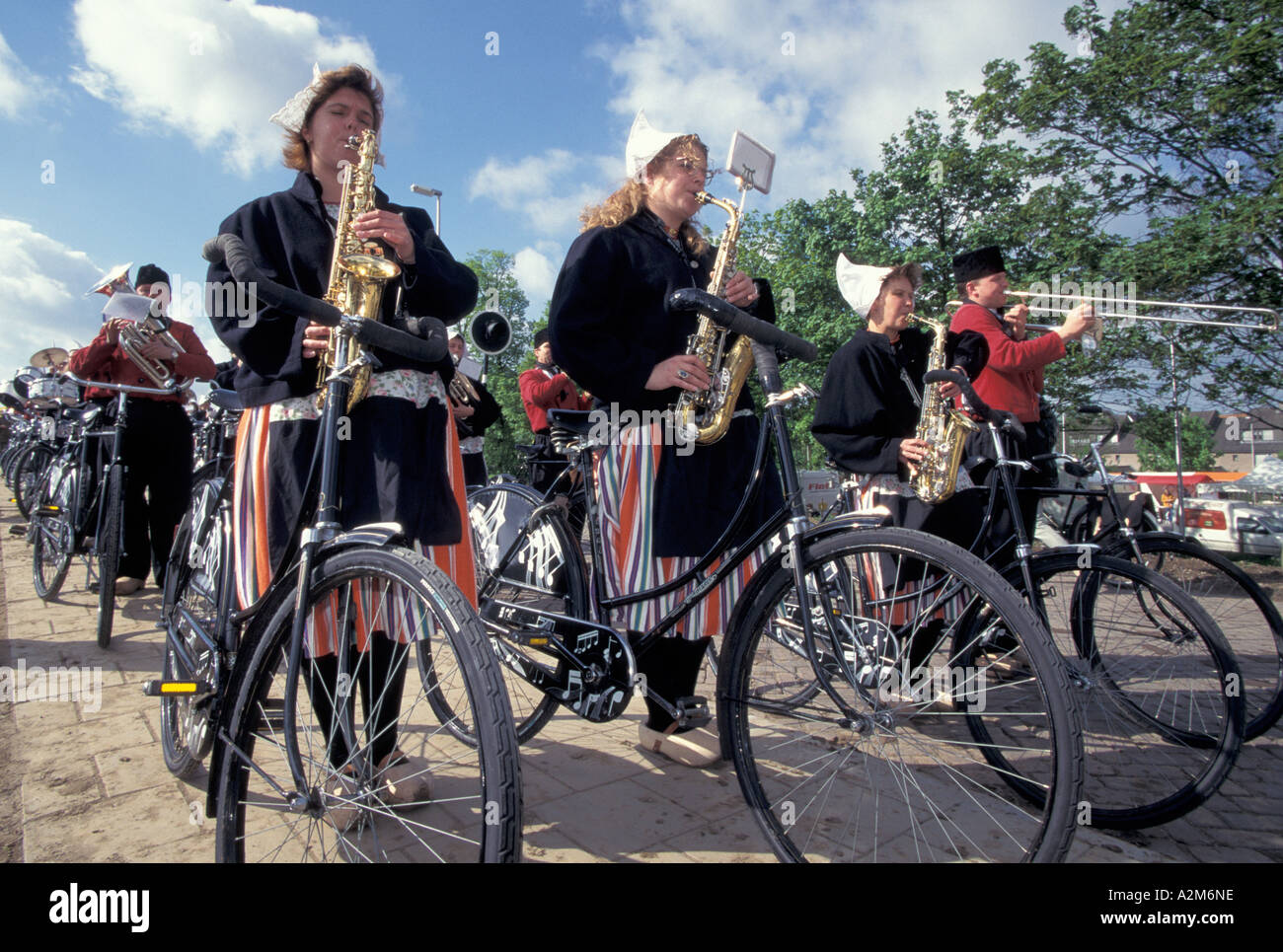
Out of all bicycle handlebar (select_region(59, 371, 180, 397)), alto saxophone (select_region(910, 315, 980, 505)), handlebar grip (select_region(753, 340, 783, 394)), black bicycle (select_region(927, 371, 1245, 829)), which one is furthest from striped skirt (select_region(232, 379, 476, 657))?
bicycle handlebar (select_region(59, 371, 180, 397))

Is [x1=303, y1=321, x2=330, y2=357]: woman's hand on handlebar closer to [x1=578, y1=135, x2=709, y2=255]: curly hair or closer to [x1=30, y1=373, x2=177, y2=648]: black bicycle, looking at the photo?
[x1=578, y1=135, x2=709, y2=255]: curly hair

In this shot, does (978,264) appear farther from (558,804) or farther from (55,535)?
(55,535)

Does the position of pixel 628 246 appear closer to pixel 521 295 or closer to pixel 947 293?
pixel 947 293

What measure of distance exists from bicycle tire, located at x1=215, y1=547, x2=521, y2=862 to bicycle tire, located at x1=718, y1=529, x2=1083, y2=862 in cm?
79

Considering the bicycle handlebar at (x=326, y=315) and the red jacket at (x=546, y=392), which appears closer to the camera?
the bicycle handlebar at (x=326, y=315)

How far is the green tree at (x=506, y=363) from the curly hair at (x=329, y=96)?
39.8m

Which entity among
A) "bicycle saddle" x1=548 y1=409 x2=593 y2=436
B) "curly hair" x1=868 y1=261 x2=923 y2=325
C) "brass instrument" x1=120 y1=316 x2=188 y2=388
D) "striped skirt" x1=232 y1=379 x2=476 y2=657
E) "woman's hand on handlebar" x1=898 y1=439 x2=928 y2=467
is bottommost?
"striped skirt" x1=232 y1=379 x2=476 y2=657

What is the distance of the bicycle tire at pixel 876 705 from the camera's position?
1.62m

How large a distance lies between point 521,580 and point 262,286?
1623 mm

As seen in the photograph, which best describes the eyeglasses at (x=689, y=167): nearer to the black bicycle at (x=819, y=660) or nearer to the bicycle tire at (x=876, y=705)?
the black bicycle at (x=819, y=660)

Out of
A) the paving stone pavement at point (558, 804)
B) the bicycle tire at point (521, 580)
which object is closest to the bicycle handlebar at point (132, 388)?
the paving stone pavement at point (558, 804)

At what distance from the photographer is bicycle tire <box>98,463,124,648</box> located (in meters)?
4.10

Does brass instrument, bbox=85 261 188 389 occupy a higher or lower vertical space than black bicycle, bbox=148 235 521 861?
higher

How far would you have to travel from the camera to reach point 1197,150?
11297 millimetres
